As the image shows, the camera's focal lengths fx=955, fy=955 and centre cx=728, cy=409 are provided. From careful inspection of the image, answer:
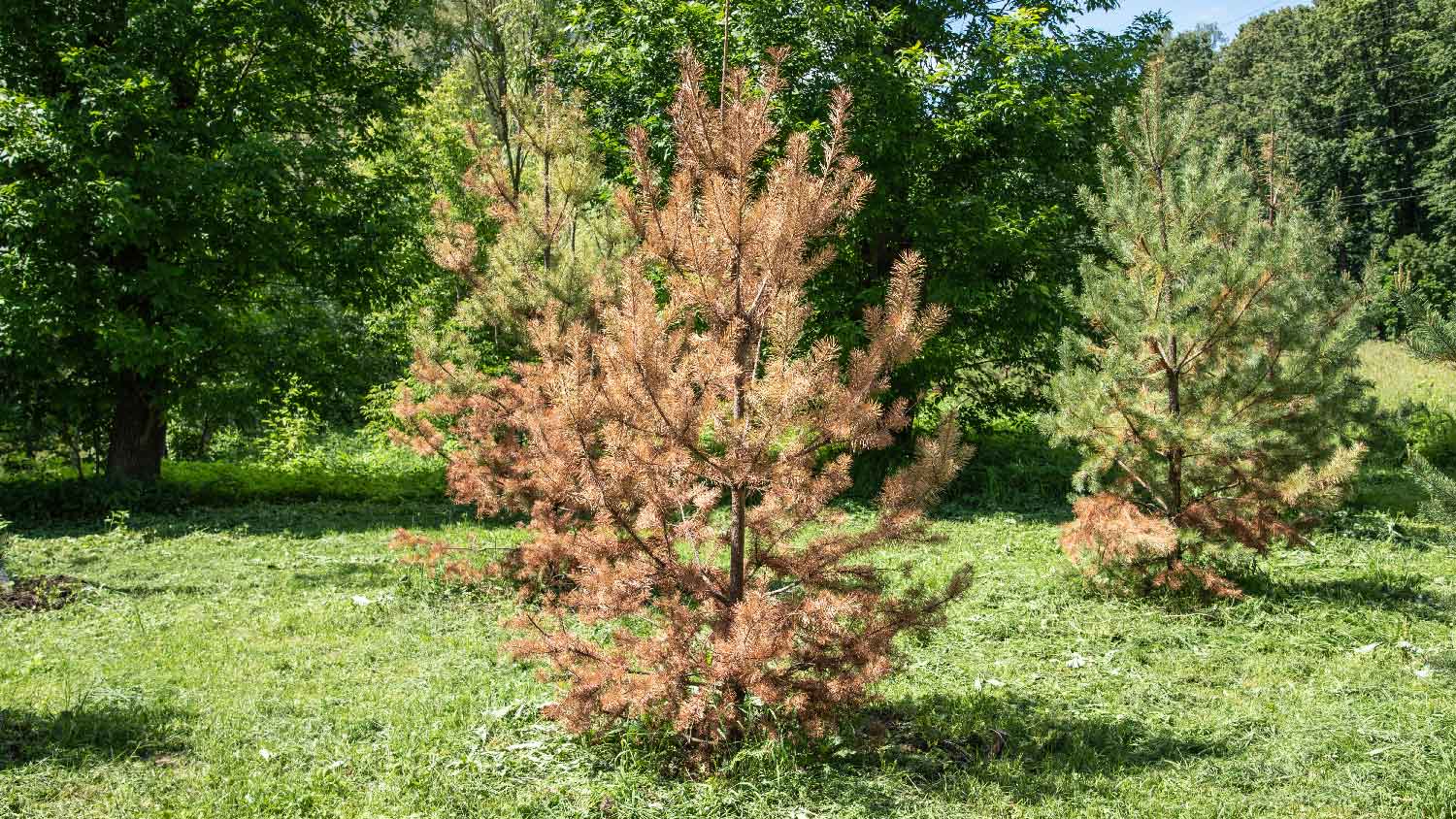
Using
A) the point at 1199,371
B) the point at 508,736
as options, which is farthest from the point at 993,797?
the point at 1199,371

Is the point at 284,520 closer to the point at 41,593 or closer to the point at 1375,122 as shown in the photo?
the point at 41,593

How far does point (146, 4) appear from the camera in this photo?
11203 mm

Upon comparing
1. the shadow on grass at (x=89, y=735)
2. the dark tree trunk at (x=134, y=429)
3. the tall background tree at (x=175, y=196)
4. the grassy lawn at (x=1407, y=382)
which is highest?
the tall background tree at (x=175, y=196)

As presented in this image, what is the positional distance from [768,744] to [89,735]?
3280 mm

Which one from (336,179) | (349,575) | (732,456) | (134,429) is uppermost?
(336,179)

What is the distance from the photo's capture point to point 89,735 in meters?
4.60

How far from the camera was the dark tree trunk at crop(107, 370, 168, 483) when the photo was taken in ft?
40.3

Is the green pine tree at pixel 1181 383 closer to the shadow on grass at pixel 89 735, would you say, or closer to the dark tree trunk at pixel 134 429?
the shadow on grass at pixel 89 735

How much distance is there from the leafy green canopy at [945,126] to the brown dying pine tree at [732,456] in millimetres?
7990

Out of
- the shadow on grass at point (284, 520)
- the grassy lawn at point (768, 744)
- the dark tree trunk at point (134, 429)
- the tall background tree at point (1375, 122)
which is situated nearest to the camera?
the grassy lawn at point (768, 744)

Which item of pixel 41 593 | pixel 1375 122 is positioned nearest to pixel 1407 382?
pixel 1375 122

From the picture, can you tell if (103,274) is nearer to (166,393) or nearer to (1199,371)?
(166,393)

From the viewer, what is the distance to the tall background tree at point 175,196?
10633mm

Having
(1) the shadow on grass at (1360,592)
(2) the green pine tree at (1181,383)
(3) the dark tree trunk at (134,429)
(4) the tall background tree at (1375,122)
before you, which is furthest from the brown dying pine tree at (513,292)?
(4) the tall background tree at (1375,122)
